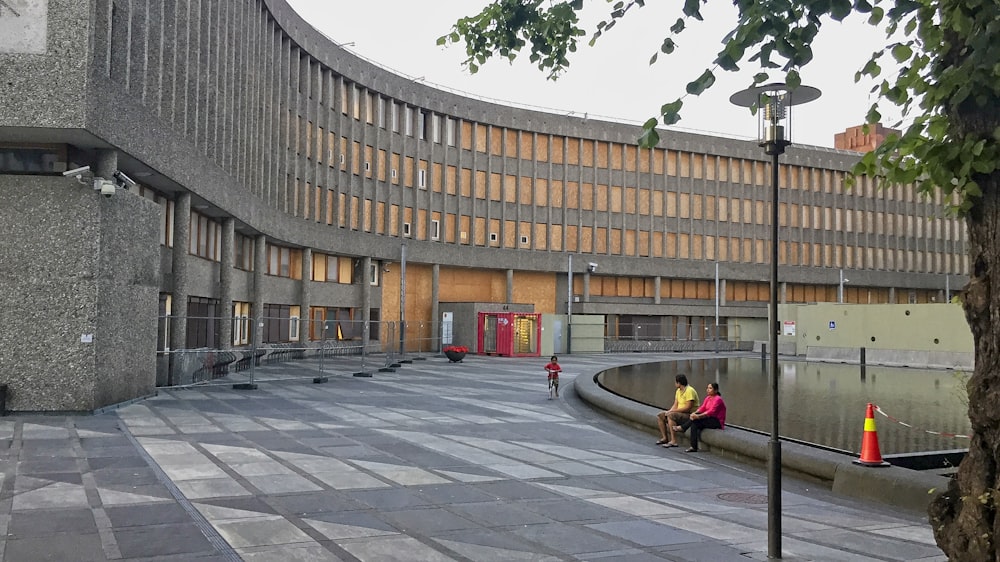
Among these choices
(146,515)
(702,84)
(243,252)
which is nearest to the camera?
(702,84)

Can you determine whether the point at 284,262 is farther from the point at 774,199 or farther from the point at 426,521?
the point at 774,199

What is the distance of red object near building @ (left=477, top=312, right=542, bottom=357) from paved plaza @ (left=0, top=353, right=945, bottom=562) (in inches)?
1146

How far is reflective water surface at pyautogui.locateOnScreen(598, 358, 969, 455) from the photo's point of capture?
15.0 meters

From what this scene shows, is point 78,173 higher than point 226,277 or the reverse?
higher

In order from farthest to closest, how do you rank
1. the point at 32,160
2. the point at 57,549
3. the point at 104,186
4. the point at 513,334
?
the point at 513,334 < the point at 32,160 < the point at 104,186 < the point at 57,549

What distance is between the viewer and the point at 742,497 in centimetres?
1019

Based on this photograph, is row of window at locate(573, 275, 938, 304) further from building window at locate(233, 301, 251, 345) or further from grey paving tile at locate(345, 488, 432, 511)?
grey paving tile at locate(345, 488, 432, 511)

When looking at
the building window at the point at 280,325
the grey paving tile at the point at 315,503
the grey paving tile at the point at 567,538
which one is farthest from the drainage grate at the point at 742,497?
the building window at the point at 280,325

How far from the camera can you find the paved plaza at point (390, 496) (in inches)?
294

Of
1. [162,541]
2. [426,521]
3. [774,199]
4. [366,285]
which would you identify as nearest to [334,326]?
[366,285]

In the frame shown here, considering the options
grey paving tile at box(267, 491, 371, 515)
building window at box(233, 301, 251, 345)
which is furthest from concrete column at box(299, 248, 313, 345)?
grey paving tile at box(267, 491, 371, 515)

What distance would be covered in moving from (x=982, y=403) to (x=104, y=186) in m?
15.3

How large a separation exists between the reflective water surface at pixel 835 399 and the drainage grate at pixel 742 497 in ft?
9.62

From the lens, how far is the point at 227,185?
89.9 feet
